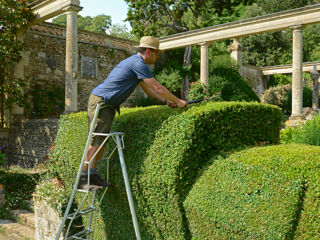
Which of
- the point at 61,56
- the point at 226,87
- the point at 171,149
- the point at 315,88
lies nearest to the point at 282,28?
the point at 226,87

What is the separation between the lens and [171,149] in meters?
3.31

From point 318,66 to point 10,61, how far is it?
746 inches

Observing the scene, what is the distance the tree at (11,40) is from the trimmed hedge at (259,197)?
10104 millimetres

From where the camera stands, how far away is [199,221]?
3.07 meters

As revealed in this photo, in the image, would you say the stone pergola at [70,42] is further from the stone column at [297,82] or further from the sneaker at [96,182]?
the sneaker at [96,182]

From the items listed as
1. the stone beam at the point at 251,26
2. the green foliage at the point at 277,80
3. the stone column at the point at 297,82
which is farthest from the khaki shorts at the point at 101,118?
the green foliage at the point at 277,80

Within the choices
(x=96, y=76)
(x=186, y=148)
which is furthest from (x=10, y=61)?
(x=186, y=148)

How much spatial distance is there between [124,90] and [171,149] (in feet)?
2.53

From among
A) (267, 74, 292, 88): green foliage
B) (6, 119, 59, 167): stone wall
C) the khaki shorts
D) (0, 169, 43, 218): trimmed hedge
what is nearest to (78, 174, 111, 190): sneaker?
the khaki shorts

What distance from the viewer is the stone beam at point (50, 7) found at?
11.1m

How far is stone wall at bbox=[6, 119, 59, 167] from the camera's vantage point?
11.2 metres

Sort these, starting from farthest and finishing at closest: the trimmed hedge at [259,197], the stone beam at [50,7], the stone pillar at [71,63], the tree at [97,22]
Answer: the tree at [97,22] < the stone pillar at [71,63] < the stone beam at [50,7] < the trimmed hedge at [259,197]

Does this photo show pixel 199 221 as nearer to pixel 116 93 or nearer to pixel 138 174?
pixel 138 174

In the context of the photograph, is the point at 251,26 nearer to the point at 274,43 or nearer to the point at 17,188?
the point at 17,188
